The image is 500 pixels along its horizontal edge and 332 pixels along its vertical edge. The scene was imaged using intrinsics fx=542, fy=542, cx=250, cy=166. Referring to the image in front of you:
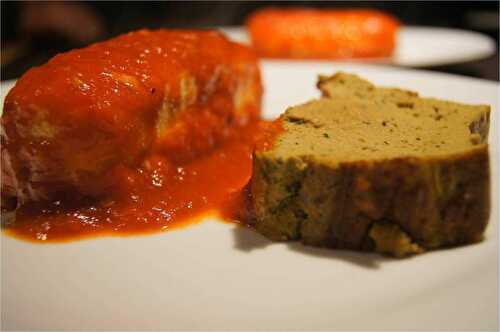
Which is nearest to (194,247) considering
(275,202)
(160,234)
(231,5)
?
(160,234)

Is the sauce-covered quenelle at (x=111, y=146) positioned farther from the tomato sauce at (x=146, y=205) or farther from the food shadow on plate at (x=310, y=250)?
the food shadow on plate at (x=310, y=250)

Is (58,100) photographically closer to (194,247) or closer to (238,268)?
(194,247)

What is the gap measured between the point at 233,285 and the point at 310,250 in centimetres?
33

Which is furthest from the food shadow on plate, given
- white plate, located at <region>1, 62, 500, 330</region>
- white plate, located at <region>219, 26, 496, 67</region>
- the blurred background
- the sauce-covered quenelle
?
the blurred background

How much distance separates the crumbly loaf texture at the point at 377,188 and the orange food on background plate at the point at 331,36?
315cm

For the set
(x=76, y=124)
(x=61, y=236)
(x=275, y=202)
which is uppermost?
(x=76, y=124)

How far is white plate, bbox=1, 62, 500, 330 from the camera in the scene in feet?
5.14

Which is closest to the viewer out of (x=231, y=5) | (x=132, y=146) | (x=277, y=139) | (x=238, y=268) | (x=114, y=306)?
(x=114, y=306)

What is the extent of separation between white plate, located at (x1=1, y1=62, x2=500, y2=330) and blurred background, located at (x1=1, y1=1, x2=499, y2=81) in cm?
336

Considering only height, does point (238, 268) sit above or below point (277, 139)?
below

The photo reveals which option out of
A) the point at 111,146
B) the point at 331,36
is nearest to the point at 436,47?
the point at 331,36

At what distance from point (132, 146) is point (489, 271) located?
1433mm

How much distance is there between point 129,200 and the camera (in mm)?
2279

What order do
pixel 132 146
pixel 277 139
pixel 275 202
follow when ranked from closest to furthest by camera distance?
pixel 275 202, pixel 277 139, pixel 132 146
